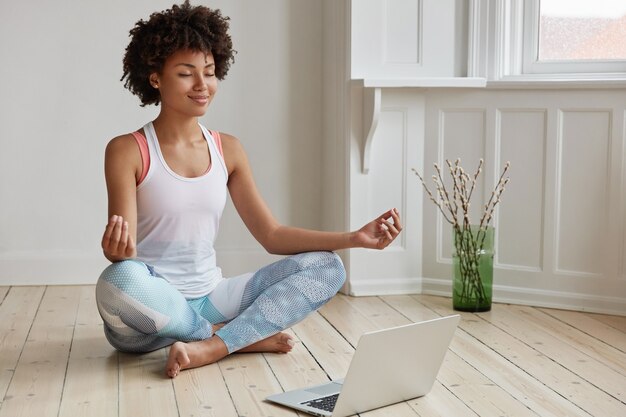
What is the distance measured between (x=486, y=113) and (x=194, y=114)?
1.39m

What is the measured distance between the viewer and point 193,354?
2.47 metres

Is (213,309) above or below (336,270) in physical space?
below

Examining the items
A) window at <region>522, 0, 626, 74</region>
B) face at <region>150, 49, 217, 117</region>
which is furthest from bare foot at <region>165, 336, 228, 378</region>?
window at <region>522, 0, 626, 74</region>

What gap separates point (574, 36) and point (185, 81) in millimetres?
1696

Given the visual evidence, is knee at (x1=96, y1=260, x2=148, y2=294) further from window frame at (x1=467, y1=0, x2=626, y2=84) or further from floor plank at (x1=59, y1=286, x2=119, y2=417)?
window frame at (x1=467, y1=0, x2=626, y2=84)

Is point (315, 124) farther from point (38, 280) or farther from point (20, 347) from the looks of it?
point (20, 347)

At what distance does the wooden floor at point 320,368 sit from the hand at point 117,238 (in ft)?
1.18

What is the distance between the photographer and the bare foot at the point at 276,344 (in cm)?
267

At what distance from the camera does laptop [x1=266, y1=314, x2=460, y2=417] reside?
2.03 m

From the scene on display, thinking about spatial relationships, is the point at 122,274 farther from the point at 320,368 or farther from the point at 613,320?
the point at 613,320

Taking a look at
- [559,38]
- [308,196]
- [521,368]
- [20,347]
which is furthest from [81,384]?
[559,38]

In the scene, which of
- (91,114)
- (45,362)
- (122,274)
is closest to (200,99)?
(122,274)

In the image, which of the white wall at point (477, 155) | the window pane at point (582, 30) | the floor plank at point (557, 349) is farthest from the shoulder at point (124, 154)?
the window pane at point (582, 30)

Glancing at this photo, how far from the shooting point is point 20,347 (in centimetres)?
278
